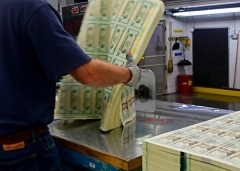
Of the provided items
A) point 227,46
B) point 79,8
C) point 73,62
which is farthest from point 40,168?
point 227,46

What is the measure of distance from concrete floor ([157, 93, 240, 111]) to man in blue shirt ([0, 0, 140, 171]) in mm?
4905

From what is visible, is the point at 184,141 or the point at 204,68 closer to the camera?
the point at 184,141

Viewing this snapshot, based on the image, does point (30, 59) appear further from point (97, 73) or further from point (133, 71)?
point (133, 71)

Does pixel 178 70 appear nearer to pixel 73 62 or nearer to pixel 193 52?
pixel 193 52

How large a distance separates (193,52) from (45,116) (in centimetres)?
677

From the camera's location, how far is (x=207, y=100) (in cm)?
654

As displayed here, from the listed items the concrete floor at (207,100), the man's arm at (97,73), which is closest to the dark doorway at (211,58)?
the concrete floor at (207,100)

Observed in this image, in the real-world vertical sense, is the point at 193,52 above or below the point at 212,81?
above

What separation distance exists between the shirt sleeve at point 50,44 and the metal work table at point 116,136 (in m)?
0.45

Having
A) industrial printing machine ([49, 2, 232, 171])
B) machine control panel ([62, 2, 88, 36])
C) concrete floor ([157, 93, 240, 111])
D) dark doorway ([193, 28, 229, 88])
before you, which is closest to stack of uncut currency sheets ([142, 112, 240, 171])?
industrial printing machine ([49, 2, 232, 171])

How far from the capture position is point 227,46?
22.7 feet

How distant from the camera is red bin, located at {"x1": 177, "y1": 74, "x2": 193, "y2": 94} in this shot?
7551 millimetres

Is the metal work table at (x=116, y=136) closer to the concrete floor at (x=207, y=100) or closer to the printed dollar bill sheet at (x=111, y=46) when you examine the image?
the printed dollar bill sheet at (x=111, y=46)

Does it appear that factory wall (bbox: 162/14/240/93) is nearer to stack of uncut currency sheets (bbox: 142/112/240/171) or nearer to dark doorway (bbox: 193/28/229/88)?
dark doorway (bbox: 193/28/229/88)
